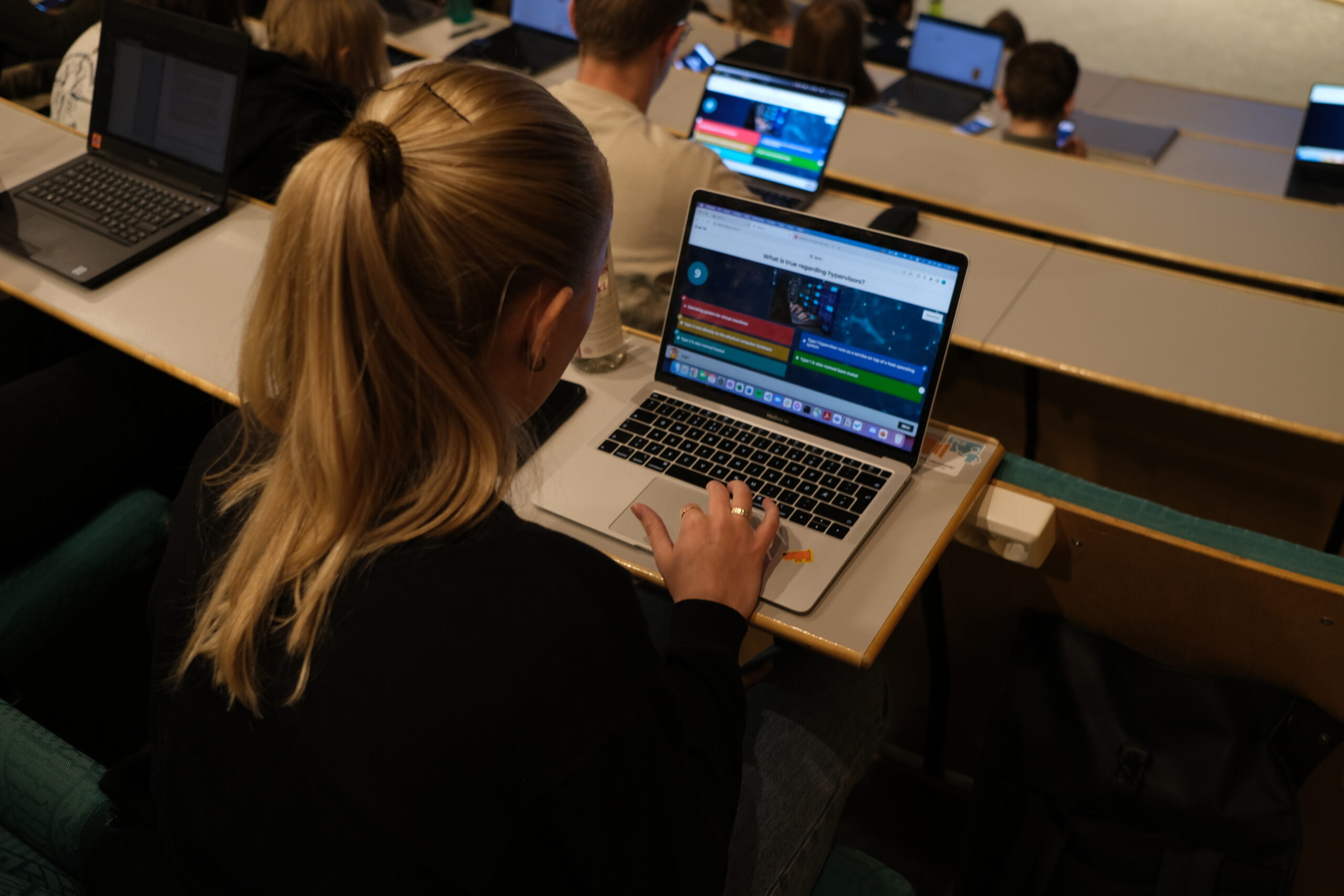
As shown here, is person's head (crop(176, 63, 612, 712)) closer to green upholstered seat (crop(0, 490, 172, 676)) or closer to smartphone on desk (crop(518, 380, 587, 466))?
smartphone on desk (crop(518, 380, 587, 466))

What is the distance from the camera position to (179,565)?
0.90m

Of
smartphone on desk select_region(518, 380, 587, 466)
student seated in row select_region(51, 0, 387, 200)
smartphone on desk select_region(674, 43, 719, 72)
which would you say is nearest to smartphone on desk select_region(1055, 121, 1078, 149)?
smartphone on desk select_region(674, 43, 719, 72)

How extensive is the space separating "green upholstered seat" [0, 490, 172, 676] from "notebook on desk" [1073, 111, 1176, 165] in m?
2.88

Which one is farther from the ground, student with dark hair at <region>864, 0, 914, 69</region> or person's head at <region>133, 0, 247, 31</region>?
student with dark hair at <region>864, 0, 914, 69</region>

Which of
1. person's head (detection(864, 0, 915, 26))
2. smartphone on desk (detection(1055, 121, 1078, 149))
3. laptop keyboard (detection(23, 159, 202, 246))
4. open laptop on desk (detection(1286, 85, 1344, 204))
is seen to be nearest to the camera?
laptop keyboard (detection(23, 159, 202, 246))

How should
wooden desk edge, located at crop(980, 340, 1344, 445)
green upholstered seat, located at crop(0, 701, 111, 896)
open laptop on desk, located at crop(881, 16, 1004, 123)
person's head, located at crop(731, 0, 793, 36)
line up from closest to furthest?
green upholstered seat, located at crop(0, 701, 111, 896)
wooden desk edge, located at crop(980, 340, 1344, 445)
open laptop on desk, located at crop(881, 16, 1004, 123)
person's head, located at crop(731, 0, 793, 36)

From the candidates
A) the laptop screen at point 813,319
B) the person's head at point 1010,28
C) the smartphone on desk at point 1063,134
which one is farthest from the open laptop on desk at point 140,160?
the person's head at point 1010,28

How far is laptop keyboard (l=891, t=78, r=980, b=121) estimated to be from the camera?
11.2ft

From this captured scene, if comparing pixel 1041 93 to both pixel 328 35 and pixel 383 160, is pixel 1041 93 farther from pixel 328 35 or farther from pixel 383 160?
pixel 383 160

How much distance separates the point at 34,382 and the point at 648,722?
1.36 m

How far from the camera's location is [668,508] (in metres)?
1.24

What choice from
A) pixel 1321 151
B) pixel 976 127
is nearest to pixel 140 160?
pixel 976 127

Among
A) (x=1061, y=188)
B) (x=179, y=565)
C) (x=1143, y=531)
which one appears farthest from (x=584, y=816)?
(x=1061, y=188)

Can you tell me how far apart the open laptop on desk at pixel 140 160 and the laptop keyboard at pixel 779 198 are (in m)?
1.07
